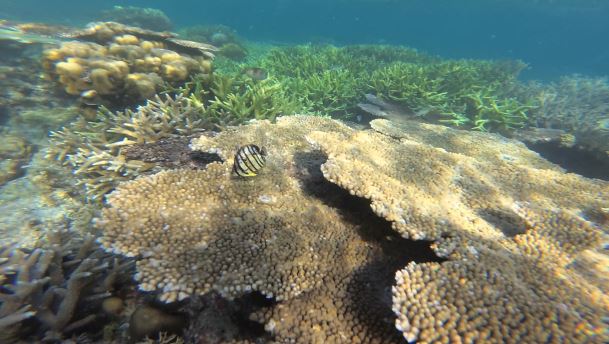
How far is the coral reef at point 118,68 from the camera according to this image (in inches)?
192

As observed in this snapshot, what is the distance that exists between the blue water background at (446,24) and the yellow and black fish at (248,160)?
36367 millimetres

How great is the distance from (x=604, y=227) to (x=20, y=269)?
17.5 ft

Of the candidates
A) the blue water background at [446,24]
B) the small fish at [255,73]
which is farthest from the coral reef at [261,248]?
the blue water background at [446,24]

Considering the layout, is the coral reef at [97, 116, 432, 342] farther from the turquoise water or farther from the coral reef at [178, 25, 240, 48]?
the coral reef at [178, 25, 240, 48]

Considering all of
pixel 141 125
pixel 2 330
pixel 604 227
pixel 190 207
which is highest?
pixel 604 227

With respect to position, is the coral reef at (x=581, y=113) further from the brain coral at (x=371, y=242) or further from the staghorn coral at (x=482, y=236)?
the brain coral at (x=371, y=242)

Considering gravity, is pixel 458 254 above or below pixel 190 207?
above

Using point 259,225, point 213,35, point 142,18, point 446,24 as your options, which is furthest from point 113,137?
point 446,24

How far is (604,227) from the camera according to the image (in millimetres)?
2869

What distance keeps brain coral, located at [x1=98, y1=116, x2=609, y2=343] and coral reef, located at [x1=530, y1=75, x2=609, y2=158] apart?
5.24 metres

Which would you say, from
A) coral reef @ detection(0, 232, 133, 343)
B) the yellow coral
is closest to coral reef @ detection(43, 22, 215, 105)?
the yellow coral

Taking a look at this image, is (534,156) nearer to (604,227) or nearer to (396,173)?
(604,227)

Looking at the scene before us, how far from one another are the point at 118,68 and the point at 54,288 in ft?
12.6

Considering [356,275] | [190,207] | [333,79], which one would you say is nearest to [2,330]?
[190,207]
